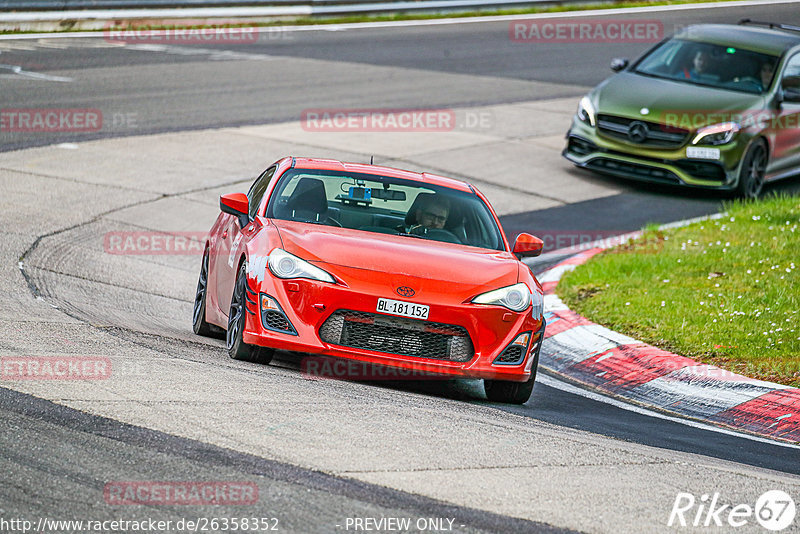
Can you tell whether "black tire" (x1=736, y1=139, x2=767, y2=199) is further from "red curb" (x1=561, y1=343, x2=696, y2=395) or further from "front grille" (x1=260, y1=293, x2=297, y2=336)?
"front grille" (x1=260, y1=293, x2=297, y2=336)

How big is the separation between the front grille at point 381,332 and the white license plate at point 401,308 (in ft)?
0.12

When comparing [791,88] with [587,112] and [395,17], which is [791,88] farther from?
[395,17]

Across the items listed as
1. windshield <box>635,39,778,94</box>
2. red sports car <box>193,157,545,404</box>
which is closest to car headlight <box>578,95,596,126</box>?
windshield <box>635,39,778,94</box>

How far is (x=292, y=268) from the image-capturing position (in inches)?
295

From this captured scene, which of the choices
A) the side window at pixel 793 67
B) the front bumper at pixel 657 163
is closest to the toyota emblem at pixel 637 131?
the front bumper at pixel 657 163

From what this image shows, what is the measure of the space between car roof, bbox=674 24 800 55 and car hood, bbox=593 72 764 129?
1126 millimetres

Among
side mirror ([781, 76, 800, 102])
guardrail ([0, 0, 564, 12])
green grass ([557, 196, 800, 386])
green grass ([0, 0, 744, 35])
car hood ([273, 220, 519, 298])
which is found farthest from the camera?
green grass ([0, 0, 744, 35])

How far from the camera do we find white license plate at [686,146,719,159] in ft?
51.4

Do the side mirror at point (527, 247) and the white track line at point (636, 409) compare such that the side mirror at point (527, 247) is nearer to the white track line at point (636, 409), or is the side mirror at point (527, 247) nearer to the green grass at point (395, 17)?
the white track line at point (636, 409)

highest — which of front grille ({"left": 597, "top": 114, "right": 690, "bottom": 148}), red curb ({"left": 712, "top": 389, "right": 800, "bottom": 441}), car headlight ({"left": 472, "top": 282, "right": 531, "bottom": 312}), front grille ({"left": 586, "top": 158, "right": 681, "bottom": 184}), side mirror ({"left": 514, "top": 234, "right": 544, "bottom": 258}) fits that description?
side mirror ({"left": 514, "top": 234, "right": 544, "bottom": 258})

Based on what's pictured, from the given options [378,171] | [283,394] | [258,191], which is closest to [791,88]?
[378,171]

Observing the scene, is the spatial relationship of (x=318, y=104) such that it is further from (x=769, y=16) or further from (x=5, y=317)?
(x=769, y=16)

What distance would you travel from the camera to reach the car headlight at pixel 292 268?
7.42 m

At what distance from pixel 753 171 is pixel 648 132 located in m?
1.56
